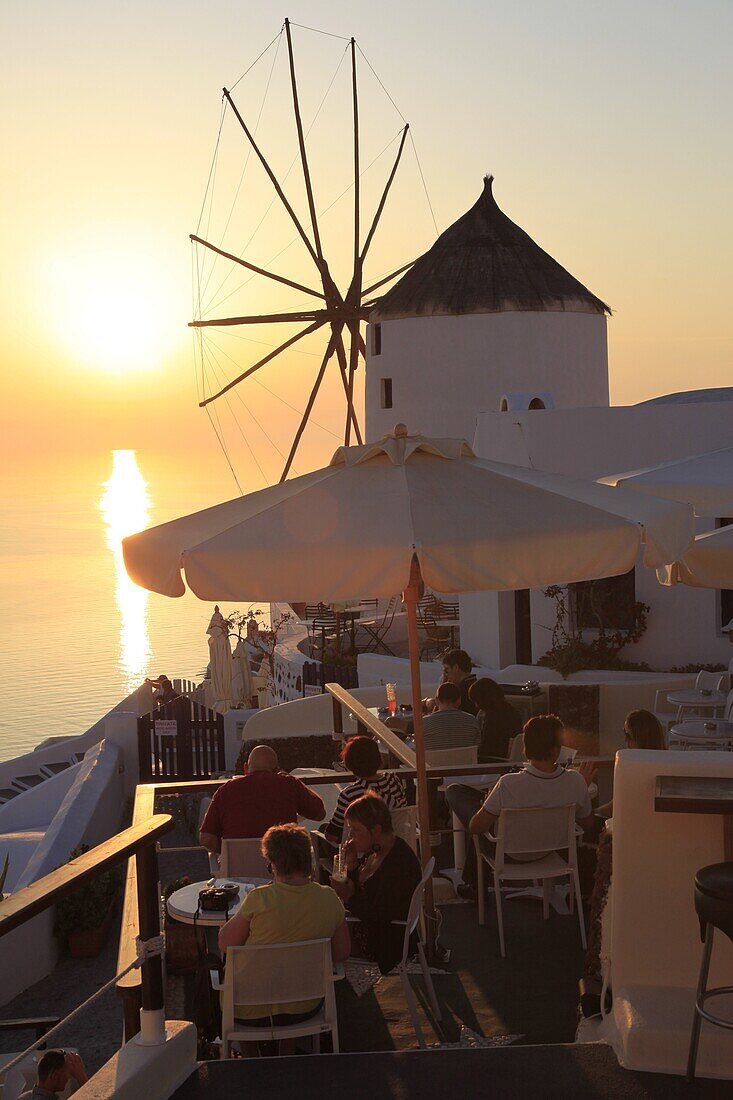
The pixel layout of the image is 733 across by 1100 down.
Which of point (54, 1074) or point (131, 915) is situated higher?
point (131, 915)

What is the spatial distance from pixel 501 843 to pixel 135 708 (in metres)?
17.3

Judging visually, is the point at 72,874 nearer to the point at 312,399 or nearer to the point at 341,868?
the point at 341,868

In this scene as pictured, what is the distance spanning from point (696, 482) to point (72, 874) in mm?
6240

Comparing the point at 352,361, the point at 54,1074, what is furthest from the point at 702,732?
the point at 352,361

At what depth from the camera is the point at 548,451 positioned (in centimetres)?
1753

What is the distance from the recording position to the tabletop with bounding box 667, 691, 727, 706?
1059cm

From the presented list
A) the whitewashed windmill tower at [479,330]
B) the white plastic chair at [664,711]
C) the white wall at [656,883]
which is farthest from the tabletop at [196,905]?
the whitewashed windmill tower at [479,330]

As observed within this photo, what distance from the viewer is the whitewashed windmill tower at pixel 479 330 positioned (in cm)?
3105

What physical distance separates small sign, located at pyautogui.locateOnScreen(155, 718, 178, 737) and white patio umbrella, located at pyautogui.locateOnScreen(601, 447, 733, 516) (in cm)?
902

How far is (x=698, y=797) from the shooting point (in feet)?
15.3

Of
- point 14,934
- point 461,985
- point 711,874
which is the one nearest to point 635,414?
point 14,934

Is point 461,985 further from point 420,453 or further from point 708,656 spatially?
point 708,656

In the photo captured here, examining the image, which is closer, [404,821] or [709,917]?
[709,917]

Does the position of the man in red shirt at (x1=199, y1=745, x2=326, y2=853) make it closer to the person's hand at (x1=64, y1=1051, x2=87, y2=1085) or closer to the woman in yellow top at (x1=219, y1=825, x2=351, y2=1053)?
the person's hand at (x1=64, y1=1051, x2=87, y2=1085)
